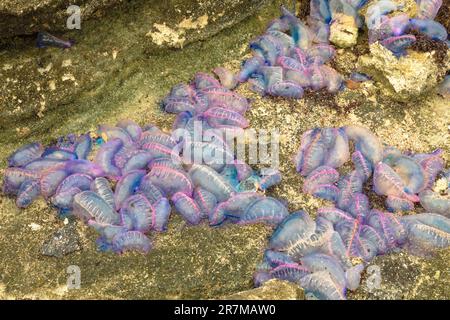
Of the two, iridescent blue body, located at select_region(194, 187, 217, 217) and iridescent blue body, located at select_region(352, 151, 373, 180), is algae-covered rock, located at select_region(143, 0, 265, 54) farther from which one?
iridescent blue body, located at select_region(352, 151, 373, 180)

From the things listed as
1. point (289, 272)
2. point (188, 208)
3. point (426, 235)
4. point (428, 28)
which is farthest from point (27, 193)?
A: point (428, 28)

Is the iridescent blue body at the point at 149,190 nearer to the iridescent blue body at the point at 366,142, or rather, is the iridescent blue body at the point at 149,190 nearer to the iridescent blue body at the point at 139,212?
the iridescent blue body at the point at 139,212

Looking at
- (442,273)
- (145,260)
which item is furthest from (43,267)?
(442,273)

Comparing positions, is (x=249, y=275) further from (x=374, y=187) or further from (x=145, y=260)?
(x=374, y=187)

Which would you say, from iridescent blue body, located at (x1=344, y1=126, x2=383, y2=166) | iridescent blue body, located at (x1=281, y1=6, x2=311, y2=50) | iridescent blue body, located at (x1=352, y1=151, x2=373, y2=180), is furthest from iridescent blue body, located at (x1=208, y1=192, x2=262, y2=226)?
iridescent blue body, located at (x1=281, y1=6, x2=311, y2=50)

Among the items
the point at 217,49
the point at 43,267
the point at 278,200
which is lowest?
the point at 43,267

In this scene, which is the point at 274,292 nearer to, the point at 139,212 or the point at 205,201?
the point at 205,201
